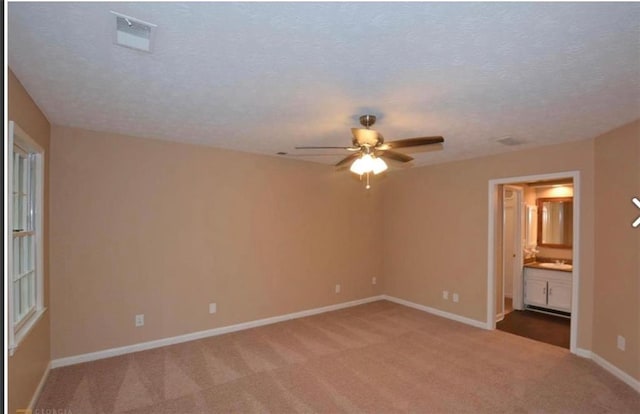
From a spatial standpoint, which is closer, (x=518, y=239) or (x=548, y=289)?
(x=548, y=289)

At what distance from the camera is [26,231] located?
284 cm

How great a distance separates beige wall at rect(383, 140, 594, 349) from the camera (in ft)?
12.5

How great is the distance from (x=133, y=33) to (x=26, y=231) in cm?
222

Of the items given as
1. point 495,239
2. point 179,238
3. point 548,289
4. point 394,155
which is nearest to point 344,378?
point 394,155

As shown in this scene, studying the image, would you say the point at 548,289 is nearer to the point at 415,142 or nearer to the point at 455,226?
the point at 455,226

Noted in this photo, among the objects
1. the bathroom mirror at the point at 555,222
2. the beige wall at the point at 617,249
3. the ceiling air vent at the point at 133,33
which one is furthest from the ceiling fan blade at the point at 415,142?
the bathroom mirror at the point at 555,222

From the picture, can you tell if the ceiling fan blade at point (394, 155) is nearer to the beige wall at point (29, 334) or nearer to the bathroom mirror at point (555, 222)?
the beige wall at point (29, 334)

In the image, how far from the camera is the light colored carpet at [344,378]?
2752mm

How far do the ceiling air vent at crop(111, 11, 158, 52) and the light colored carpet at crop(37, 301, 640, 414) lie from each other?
8.74 feet

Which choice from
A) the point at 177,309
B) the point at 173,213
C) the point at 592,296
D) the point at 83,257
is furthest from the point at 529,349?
the point at 83,257

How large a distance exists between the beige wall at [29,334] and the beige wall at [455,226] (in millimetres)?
4941

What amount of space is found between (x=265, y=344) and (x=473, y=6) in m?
3.86

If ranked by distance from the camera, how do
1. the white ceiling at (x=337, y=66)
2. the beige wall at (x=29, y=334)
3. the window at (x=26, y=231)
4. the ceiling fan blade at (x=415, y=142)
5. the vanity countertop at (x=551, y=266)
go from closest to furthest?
the white ceiling at (x=337, y=66) < the beige wall at (x=29, y=334) < the window at (x=26, y=231) < the ceiling fan blade at (x=415, y=142) < the vanity countertop at (x=551, y=266)

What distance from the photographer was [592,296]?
3.72 m
